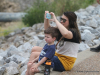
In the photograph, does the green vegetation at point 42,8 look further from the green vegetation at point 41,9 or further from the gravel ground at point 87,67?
the gravel ground at point 87,67

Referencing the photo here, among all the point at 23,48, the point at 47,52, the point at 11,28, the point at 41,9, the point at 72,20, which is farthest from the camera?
the point at 11,28

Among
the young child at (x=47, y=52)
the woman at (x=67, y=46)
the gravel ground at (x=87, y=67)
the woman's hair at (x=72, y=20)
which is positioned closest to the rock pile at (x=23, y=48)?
the young child at (x=47, y=52)

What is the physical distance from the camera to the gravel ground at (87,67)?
262cm

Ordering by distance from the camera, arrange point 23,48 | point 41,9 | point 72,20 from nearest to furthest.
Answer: point 72,20 → point 23,48 → point 41,9

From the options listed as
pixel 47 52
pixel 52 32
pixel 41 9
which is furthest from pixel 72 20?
pixel 41 9

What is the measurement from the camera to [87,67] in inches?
115

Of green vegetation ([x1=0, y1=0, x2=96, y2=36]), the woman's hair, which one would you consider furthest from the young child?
green vegetation ([x1=0, y1=0, x2=96, y2=36])

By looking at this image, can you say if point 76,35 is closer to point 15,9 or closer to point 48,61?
point 48,61

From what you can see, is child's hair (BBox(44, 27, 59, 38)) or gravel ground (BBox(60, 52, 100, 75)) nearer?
child's hair (BBox(44, 27, 59, 38))

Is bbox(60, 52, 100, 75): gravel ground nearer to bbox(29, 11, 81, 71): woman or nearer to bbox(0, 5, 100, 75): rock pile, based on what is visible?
bbox(29, 11, 81, 71): woman

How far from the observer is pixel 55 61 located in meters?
2.49

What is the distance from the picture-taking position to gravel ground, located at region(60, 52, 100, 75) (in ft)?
8.61

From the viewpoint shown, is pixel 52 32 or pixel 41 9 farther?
pixel 41 9

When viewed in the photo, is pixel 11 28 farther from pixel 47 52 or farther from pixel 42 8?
pixel 47 52
